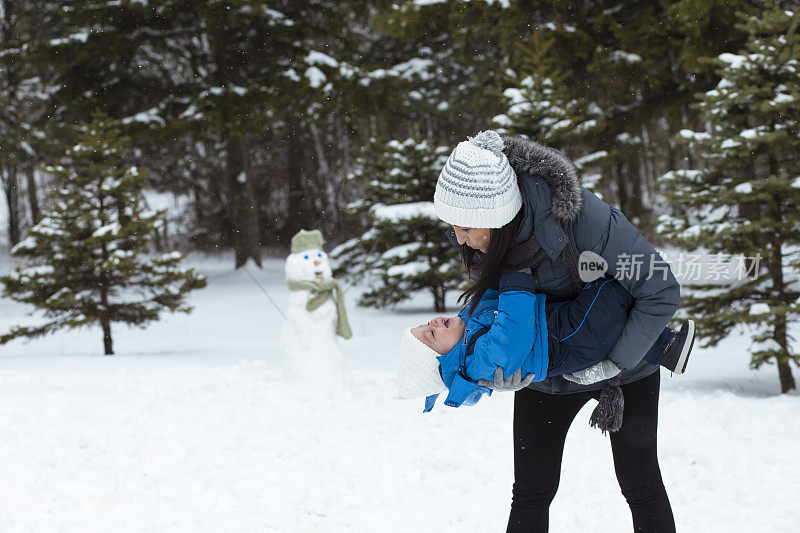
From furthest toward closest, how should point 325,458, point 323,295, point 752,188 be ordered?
point 323,295 < point 752,188 < point 325,458

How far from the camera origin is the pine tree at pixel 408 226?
43.7 feet

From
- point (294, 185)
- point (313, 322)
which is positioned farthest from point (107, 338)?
point (294, 185)

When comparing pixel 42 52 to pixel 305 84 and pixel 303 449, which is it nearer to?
pixel 305 84

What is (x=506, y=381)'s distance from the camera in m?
2.04

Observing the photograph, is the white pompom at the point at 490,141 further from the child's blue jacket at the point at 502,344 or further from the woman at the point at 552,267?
the child's blue jacket at the point at 502,344

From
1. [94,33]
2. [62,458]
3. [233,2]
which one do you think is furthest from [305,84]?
[62,458]

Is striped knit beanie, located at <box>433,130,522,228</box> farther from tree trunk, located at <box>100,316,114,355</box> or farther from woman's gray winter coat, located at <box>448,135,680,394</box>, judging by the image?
tree trunk, located at <box>100,316,114,355</box>

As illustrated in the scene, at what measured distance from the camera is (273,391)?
6891 mm

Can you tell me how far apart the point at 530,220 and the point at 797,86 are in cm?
525

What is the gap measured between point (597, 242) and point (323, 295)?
214 inches

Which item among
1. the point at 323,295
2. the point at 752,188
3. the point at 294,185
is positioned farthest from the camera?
the point at 294,185

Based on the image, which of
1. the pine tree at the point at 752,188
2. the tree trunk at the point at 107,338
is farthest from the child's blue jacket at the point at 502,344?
the tree trunk at the point at 107,338

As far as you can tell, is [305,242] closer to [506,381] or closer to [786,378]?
[786,378]

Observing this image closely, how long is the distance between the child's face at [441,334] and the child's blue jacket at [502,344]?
0.07ft
